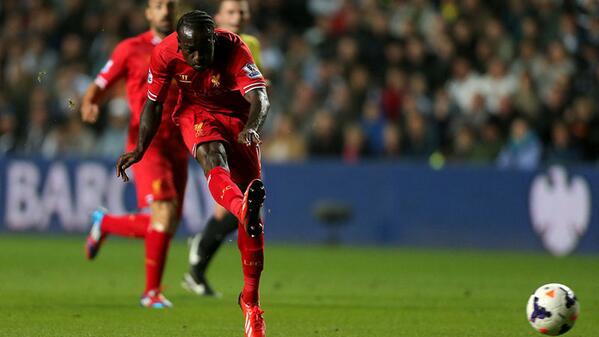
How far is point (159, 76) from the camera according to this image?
8.23 m

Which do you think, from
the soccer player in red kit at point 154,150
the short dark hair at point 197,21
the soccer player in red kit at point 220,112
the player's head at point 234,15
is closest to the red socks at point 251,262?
the soccer player in red kit at point 220,112

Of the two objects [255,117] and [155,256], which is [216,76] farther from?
[155,256]

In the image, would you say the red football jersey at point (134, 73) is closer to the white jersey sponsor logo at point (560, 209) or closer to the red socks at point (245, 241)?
the red socks at point (245, 241)

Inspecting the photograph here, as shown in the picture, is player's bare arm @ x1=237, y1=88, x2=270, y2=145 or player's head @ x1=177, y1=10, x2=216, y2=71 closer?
player's bare arm @ x1=237, y1=88, x2=270, y2=145

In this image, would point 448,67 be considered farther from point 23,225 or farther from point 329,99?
point 23,225

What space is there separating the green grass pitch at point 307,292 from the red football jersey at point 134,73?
1.50 meters

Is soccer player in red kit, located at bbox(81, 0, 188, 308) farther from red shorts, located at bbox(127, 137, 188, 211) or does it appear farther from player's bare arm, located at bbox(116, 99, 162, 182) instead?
player's bare arm, located at bbox(116, 99, 162, 182)

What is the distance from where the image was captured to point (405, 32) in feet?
65.4

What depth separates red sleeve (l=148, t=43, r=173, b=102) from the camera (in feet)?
26.8

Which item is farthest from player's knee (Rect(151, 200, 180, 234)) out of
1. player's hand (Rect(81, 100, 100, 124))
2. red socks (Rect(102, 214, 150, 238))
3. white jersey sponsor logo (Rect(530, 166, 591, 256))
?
white jersey sponsor logo (Rect(530, 166, 591, 256))

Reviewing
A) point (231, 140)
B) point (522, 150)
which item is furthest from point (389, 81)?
point (231, 140)

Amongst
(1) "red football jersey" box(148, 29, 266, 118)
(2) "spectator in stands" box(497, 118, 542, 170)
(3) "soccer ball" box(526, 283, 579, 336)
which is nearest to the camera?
(3) "soccer ball" box(526, 283, 579, 336)

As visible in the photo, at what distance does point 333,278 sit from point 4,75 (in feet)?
34.2

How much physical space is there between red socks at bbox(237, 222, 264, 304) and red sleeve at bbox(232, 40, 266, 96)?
896 millimetres
